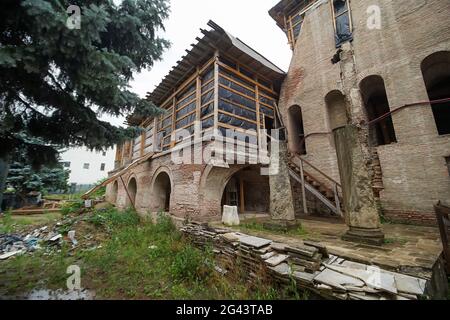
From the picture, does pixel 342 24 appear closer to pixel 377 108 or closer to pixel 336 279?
pixel 377 108

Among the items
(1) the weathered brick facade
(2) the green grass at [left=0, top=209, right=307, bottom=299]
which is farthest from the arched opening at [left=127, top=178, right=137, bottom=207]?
(1) the weathered brick facade

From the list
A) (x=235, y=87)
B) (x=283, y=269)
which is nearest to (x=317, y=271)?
(x=283, y=269)

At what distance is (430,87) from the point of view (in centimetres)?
847

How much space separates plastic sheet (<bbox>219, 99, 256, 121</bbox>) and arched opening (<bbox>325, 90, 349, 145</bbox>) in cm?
376

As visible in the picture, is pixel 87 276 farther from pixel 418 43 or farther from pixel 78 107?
pixel 418 43

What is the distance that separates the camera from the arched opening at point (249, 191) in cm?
1065

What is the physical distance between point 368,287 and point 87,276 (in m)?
5.59

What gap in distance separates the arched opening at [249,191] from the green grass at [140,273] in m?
4.69

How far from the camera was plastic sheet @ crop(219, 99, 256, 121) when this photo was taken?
298 inches

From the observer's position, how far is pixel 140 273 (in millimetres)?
4363

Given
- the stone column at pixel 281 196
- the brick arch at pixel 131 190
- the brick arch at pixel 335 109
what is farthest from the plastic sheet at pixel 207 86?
the brick arch at pixel 131 190

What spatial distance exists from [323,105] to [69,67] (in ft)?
31.0

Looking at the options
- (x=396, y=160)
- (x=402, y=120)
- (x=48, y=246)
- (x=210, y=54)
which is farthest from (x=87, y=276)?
(x=402, y=120)

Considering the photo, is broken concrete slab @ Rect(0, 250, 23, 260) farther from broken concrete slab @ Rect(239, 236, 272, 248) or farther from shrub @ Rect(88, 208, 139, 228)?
broken concrete slab @ Rect(239, 236, 272, 248)
